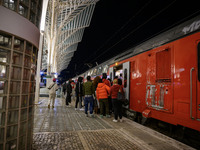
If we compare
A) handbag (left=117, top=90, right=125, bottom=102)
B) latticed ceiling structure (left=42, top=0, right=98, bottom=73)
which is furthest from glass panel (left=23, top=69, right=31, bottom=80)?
latticed ceiling structure (left=42, top=0, right=98, bottom=73)

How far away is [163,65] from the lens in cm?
467

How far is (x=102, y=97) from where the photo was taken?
20.9 feet

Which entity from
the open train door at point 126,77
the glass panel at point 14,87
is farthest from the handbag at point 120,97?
the glass panel at point 14,87

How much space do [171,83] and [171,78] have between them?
0.13m

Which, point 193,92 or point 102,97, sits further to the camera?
point 102,97

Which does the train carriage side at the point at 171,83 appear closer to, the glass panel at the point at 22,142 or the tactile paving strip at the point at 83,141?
the tactile paving strip at the point at 83,141

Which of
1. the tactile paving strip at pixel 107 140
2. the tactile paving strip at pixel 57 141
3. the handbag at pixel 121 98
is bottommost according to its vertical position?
the tactile paving strip at pixel 107 140

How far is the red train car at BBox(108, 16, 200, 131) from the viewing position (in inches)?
140

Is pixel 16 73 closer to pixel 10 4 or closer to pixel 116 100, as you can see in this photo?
pixel 10 4

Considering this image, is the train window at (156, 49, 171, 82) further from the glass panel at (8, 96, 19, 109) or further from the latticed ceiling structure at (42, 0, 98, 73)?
the latticed ceiling structure at (42, 0, 98, 73)

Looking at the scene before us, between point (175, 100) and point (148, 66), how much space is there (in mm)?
1673

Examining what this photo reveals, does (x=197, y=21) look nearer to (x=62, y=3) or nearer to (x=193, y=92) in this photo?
(x=193, y=92)

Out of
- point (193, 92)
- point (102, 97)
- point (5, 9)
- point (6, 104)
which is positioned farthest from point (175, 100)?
point (5, 9)

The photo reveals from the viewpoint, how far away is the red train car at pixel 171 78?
3.54 meters
